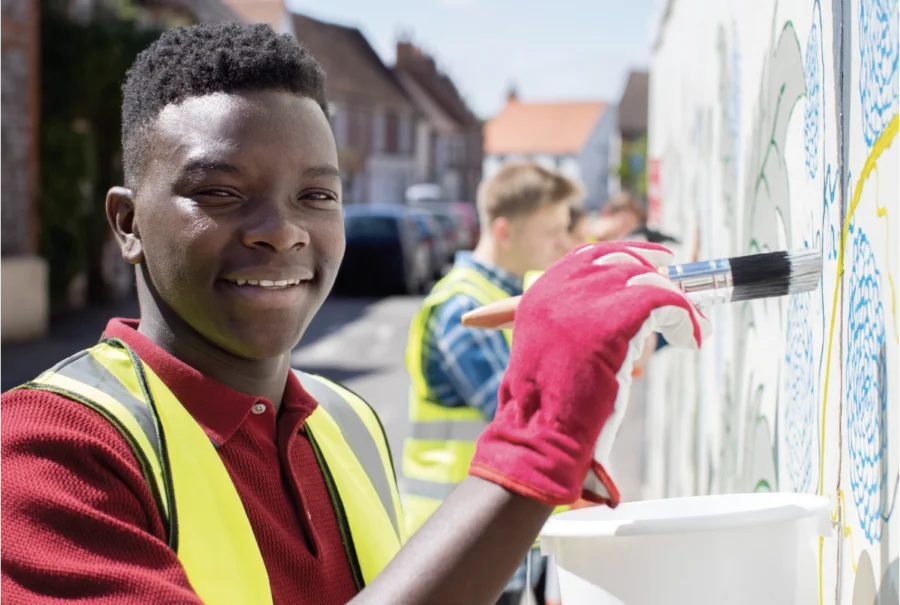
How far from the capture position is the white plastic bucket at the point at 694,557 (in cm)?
136

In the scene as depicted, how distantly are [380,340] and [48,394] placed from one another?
13.8 m

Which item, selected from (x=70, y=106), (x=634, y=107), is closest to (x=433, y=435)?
(x=70, y=106)

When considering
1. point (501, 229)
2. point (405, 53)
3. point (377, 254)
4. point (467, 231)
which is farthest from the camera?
point (405, 53)

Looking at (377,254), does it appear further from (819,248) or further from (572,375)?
(572,375)

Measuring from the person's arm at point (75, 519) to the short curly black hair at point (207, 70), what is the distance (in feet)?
1.53

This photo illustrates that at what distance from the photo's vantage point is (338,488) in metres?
1.75

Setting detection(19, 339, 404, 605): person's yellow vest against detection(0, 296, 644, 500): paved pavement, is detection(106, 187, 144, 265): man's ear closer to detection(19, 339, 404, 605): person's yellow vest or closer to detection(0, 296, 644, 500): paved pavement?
detection(19, 339, 404, 605): person's yellow vest

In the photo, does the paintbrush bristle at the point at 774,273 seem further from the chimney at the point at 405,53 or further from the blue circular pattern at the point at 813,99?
the chimney at the point at 405,53

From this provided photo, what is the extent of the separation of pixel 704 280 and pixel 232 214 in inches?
24.6

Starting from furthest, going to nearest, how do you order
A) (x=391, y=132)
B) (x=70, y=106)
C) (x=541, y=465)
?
1. (x=391, y=132)
2. (x=70, y=106)
3. (x=541, y=465)

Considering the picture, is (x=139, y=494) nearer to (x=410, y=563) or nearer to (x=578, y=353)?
(x=410, y=563)

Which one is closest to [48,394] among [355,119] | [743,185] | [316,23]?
[743,185]

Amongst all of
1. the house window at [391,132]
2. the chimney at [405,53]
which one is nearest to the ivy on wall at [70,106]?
the house window at [391,132]

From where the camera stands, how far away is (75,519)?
125cm
